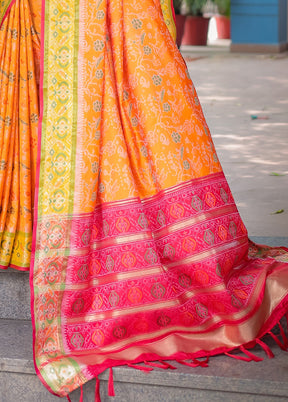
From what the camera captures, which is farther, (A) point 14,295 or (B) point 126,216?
(A) point 14,295

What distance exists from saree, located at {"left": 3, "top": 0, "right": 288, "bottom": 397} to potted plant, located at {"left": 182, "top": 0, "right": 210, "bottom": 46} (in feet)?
32.8

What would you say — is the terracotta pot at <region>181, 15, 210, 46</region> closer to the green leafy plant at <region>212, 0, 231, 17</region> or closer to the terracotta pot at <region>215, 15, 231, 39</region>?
the green leafy plant at <region>212, 0, 231, 17</region>

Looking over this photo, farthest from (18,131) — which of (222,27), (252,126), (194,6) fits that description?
(222,27)

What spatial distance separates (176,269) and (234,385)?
1.39 ft

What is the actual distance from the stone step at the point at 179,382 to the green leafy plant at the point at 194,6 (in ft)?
34.0

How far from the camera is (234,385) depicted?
197 centimetres

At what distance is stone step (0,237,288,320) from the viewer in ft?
7.84

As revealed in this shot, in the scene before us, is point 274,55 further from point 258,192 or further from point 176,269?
point 176,269

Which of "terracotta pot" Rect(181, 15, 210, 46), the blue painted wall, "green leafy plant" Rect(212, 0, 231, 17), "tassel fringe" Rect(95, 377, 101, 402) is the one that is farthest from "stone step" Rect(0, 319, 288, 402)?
"terracotta pot" Rect(181, 15, 210, 46)

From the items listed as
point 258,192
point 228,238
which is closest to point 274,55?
point 258,192

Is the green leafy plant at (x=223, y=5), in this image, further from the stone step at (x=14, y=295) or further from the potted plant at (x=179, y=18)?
the stone step at (x=14, y=295)

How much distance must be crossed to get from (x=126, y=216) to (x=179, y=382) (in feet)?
1.62

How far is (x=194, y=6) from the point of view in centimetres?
1200

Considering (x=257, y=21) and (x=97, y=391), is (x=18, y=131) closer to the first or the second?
(x=97, y=391)
